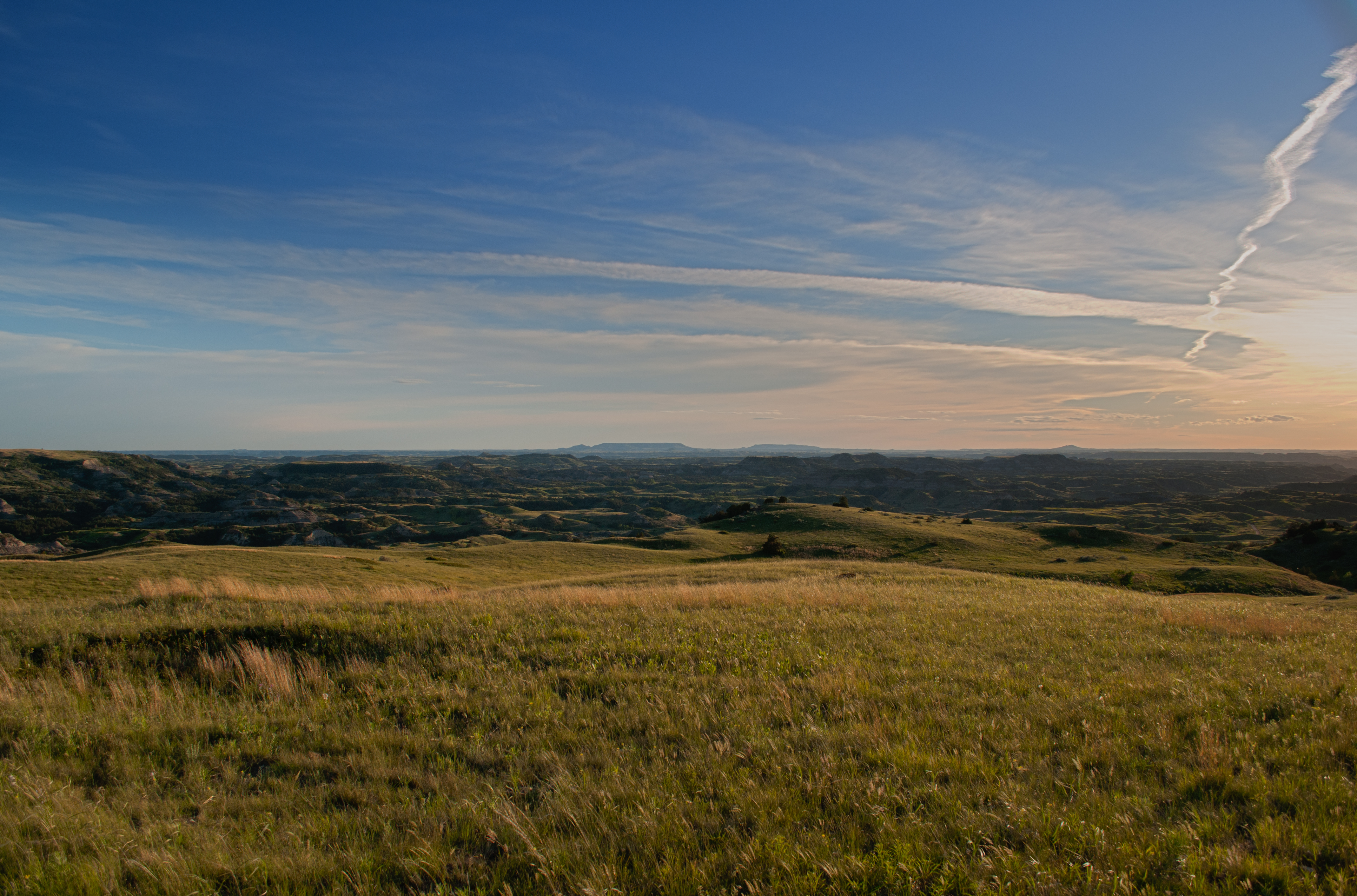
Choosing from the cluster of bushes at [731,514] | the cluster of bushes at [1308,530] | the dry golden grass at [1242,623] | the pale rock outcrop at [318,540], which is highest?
the dry golden grass at [1242,623]

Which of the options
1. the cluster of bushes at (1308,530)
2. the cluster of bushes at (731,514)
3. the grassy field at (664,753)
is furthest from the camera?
the cluster of bushes at (731,514)

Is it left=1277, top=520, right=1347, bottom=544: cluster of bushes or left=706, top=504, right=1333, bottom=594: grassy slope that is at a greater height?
left=1277, top=520, right=1347, bottom=544: cluster of bushes

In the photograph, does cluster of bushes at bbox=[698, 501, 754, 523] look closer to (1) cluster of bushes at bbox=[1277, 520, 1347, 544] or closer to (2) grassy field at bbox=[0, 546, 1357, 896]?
(1) cluster of bushes at bbox=[1277, 520, 1347, 544]

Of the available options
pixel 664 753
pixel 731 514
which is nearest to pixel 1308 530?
pixel 731 514

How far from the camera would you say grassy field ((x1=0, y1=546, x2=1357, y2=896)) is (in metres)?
4.07

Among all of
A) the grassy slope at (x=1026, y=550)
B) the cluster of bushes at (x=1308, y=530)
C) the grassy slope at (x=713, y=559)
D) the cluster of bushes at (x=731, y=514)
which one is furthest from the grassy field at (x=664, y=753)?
the cluster of bushes at (x=731, y=514)

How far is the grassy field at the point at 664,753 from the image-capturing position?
4.07 metres

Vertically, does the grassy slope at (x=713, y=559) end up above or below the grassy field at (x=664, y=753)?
below

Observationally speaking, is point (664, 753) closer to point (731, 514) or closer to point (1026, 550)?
point (1026, 550)

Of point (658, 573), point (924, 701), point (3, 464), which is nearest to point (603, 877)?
point (924, 701)

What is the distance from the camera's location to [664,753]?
5.95m

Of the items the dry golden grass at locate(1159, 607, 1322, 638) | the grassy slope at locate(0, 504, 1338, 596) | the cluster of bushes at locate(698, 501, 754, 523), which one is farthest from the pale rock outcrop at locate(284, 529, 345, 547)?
the dry golden grass at locate(1159, 607, 1322, 638)

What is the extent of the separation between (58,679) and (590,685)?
25.9 feet

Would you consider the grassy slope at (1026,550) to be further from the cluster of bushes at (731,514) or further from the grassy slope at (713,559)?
the cluster of bushes at (731,514)
